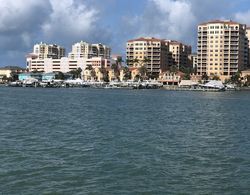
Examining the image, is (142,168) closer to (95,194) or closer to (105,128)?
(95,194)

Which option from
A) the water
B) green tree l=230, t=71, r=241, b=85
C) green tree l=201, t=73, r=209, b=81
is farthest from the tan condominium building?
the water

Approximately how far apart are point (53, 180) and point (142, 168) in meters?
4.30

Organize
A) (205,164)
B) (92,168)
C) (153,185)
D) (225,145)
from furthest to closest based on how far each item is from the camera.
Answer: (225,145)
(205,164)
(92,168)
(153,185)

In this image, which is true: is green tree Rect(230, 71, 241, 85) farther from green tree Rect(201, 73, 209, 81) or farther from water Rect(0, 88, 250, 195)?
water Rect(0, 88, 250, 195)

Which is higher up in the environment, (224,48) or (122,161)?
(224,48)

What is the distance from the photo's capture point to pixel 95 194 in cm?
1734

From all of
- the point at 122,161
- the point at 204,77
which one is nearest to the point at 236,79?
the point at 204,77

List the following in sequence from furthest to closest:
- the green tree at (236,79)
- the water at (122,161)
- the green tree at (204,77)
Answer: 1. the green tree at (204,77)
2. the green tree at (236,79)
3. the water at (122,161)

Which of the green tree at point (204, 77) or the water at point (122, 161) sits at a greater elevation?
the green tree at point (204, 77)

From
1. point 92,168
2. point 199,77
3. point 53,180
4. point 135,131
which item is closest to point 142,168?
point 92,168

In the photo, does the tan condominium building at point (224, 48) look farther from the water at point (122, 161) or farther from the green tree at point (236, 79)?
the water at point (122, 161)

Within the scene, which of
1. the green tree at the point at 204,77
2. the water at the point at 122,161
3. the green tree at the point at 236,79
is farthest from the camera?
the green tree at the point at 204,77

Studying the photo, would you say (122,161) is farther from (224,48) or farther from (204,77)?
(224,48)

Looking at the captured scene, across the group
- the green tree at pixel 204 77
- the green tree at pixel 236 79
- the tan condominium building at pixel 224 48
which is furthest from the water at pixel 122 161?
the tan condominium building at pixel 224 48
